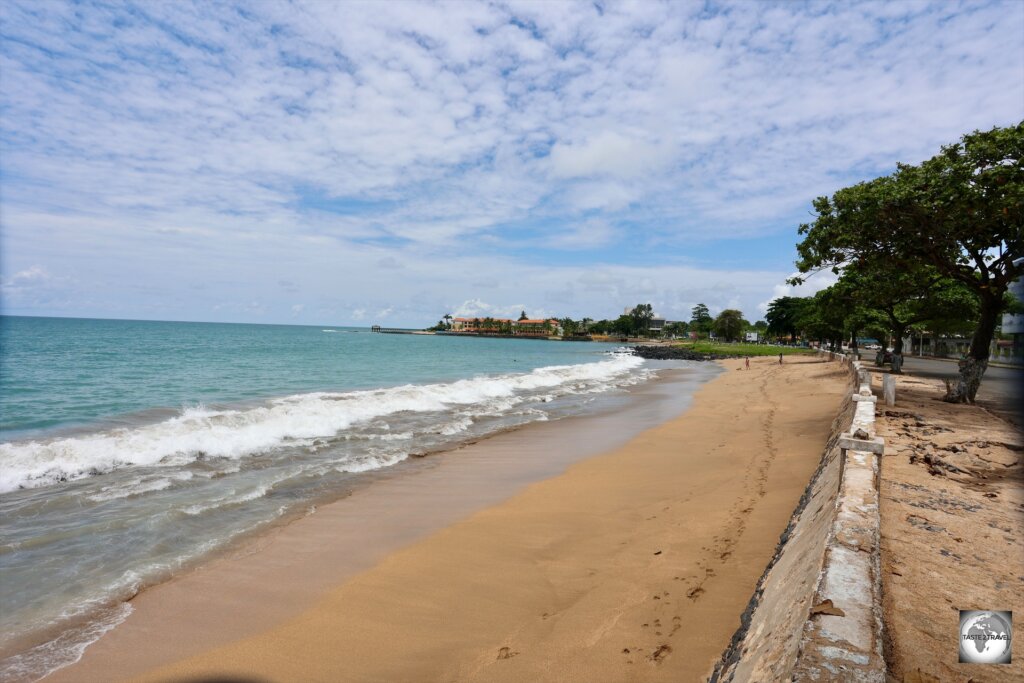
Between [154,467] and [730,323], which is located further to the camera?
[730,323]

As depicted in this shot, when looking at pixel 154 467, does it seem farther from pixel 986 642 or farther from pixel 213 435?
pixel 986 642

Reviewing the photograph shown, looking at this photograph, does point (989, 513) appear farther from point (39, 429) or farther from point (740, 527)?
point (39, 429)

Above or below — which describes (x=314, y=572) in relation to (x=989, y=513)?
below

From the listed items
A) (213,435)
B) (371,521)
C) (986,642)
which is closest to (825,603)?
(986,642)

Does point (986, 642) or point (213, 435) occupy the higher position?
point (986, 642)

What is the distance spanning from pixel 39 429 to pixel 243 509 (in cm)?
1064

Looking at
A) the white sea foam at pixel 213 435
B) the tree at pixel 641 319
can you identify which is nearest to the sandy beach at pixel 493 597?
the white sea foam at pixel 213 435

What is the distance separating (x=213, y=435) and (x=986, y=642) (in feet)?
44.9

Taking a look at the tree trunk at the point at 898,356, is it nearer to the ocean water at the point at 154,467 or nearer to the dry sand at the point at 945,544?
the ocean water at the point at 154,467

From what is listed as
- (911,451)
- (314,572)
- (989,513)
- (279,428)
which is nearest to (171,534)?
(314,572)

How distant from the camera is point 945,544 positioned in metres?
4.20

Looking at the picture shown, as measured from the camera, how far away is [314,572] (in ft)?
18.4

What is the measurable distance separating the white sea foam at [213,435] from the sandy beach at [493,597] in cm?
476

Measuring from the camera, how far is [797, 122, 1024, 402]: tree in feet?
33.0
